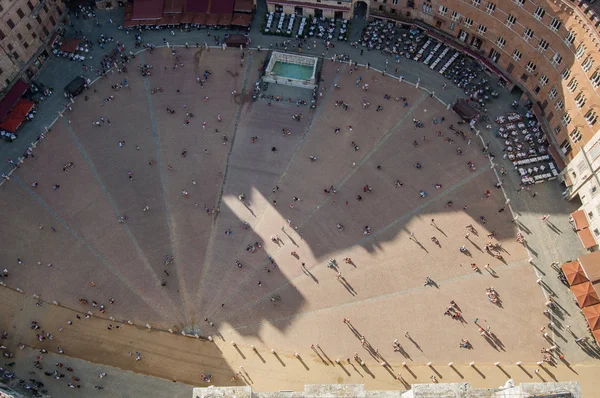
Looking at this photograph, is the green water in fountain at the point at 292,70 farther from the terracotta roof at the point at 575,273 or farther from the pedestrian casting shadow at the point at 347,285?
the terracotta roof at the point at 575,273

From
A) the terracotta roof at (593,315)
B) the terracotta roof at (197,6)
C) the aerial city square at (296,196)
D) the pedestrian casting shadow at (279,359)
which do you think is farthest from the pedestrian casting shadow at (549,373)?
the terracotta roof at (197,6)

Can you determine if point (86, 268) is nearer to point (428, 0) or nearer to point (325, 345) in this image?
point (325, 345)

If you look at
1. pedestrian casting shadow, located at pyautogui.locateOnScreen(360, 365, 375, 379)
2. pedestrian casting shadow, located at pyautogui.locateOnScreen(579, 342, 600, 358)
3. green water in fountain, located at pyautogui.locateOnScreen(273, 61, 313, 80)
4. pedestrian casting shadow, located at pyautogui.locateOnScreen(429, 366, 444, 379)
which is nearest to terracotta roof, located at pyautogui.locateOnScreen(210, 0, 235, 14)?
green water in fountain, located at pyautogui.locateOnScreen(273, 61, 313, 80)

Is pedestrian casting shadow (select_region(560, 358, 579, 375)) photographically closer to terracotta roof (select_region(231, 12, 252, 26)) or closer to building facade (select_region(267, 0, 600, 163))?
building facade (select_region(267, 0, 600, 163))

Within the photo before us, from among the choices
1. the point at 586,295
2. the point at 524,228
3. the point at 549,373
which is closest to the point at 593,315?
the point at 586,295

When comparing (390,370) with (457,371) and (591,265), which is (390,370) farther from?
(591,265)

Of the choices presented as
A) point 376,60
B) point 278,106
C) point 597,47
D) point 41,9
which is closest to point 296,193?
point 278,106
